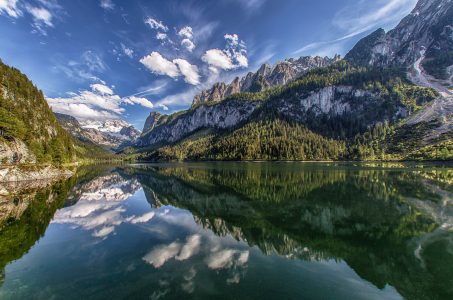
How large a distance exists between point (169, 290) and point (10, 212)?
19.0 metres

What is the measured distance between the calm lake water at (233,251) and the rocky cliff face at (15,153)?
3049 cm

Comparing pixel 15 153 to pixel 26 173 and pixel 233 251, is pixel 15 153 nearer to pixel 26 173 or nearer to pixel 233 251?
pixel 26 173

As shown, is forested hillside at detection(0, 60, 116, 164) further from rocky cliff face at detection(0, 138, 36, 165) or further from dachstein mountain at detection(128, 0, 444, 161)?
dachstein mountain at detection(128, 0, 444, 161)

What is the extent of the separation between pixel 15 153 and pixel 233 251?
5609 cm

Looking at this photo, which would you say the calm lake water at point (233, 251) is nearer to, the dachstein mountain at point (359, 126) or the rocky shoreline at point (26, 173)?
the rocky shoreline at point (26, 173)

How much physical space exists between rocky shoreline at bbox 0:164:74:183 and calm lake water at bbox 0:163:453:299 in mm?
19717

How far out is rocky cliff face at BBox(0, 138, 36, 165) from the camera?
36322 mm

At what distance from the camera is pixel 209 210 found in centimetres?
1673

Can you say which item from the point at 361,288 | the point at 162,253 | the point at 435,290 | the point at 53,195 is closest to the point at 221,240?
the point at 162,253

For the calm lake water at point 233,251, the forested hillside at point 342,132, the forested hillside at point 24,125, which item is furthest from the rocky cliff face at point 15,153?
the forested hillside at point 342,132

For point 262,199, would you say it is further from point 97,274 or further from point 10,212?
point 10,212

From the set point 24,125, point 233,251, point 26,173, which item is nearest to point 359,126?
point 233,251

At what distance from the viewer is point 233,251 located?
9359 mm

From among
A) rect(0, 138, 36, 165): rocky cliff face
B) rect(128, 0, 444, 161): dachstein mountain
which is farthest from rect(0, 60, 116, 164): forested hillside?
rect(128, 0, 444, 161): dachstein mountain
